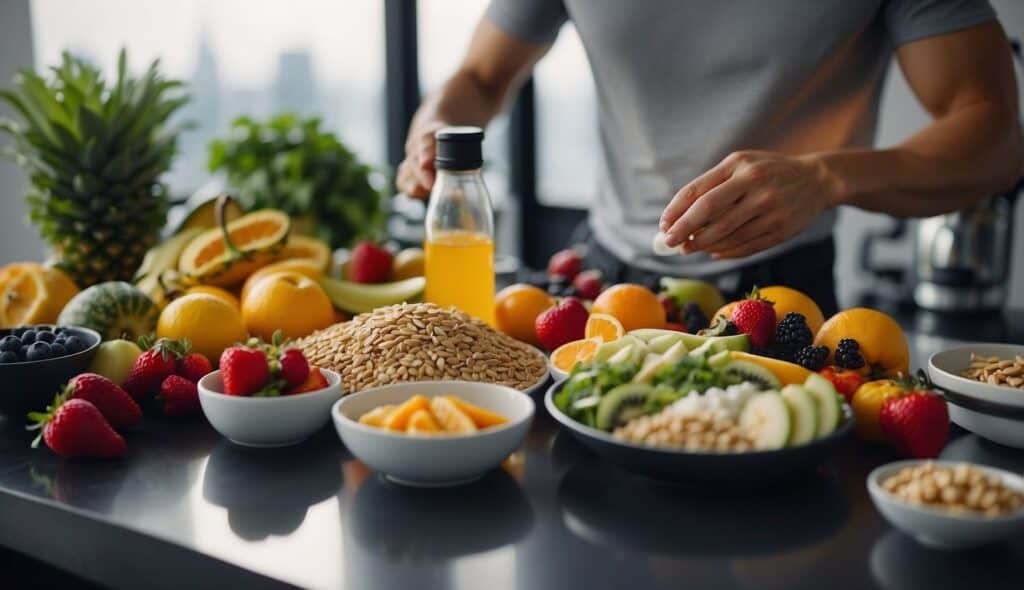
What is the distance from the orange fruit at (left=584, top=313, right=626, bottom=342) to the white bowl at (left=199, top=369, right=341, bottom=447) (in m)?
0.42

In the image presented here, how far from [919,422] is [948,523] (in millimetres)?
244

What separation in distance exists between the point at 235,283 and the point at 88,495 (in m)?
0.76

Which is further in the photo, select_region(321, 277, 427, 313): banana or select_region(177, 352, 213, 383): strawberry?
select_region(321, 277, 427, 313): banana

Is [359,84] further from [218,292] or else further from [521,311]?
[521,311]

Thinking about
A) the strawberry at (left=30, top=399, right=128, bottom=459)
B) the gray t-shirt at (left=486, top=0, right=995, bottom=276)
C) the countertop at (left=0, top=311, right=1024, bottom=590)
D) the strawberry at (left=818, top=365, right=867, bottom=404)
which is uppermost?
the gray t-shirt at (left=486, top=0, right=995, bottom=276)

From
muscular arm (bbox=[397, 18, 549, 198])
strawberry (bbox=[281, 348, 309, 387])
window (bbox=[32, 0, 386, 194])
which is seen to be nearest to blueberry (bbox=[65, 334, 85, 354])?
strawberry (bbox=[281, 348, 309, 387])

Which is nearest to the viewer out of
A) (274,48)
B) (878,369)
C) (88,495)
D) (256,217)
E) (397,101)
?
(88,495)

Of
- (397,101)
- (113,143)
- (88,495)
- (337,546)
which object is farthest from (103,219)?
(397,101)

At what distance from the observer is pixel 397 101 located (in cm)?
430

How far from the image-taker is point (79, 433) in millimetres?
1203

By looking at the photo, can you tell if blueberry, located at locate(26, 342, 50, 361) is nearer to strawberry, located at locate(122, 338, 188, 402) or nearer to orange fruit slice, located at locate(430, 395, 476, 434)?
strawberry, located at locate(122, 338, 188, 402)

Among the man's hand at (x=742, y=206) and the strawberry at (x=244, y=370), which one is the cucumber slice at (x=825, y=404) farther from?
the strawberry at (x=244, y=370)

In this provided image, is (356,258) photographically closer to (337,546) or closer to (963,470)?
(337,546)

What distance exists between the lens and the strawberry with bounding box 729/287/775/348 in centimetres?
136
